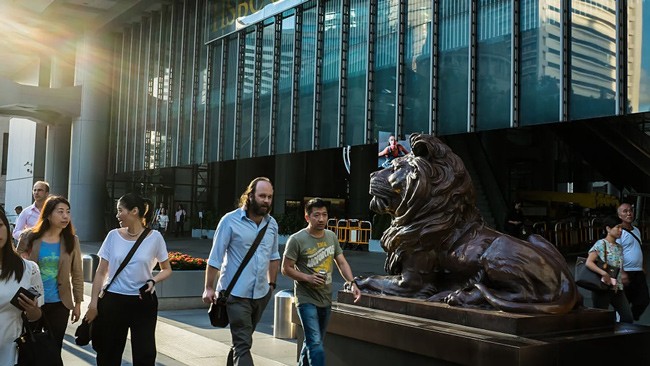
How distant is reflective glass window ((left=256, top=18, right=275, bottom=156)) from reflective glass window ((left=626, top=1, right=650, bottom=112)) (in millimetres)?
11779

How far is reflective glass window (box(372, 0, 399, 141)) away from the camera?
1694cm

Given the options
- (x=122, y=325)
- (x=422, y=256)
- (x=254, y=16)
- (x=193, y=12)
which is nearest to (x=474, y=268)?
(x=422, y=256)

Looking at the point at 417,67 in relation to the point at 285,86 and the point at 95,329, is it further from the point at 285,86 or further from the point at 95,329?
the point at 95,329

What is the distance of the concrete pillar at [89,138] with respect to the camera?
105ft

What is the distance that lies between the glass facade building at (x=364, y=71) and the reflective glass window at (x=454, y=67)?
3cm

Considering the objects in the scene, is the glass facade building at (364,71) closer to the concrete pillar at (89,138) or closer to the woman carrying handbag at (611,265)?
the concrete pillar at (89,138)

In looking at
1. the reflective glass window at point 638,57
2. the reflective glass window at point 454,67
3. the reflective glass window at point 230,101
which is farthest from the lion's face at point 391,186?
the reflective glass window at point 230,101

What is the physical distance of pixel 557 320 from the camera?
4.63m

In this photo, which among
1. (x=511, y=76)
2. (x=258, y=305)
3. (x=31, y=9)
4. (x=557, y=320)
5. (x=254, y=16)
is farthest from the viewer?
(x=31, y=9)

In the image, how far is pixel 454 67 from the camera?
15.4 metres

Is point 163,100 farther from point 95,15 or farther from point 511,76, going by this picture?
point 511,76

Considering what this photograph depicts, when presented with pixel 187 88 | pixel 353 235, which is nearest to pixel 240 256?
pixel 353 235

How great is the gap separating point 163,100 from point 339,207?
12.0 m

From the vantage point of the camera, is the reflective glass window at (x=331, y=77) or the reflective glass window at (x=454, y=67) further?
the reflective glass window at (x=331, y=77)
